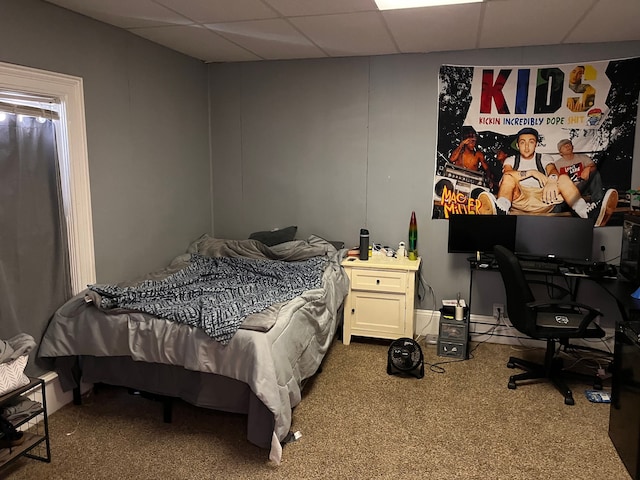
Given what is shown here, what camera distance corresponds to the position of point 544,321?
3094 millimetres

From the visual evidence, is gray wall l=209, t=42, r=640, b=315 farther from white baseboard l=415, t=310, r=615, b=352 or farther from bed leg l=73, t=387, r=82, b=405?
bed leg l=73, t=387, r=82, b=405

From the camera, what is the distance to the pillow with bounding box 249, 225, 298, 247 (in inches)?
163

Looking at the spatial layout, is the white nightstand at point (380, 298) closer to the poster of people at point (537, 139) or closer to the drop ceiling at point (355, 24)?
the poster of people at point (537, 139)

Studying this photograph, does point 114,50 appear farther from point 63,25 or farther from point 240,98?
point 240,98

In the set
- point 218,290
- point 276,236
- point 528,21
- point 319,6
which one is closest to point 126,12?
point 319,6

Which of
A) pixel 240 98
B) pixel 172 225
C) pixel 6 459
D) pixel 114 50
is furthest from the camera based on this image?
pixel 240 98

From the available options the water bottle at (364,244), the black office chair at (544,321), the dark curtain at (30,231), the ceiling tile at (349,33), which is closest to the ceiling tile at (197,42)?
the ceiling tile at (349,33)

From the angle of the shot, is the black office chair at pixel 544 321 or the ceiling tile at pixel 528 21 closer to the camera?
the ceiling tile at pixel 528 21

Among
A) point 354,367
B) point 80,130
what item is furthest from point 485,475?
point 80,130

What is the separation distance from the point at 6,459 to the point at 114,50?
2472 millimetres

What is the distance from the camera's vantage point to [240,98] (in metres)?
4.31

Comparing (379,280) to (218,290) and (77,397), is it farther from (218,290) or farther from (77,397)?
(77,397)

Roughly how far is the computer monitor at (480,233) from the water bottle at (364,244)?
0.65 meters

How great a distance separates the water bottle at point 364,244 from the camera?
12.7ft
